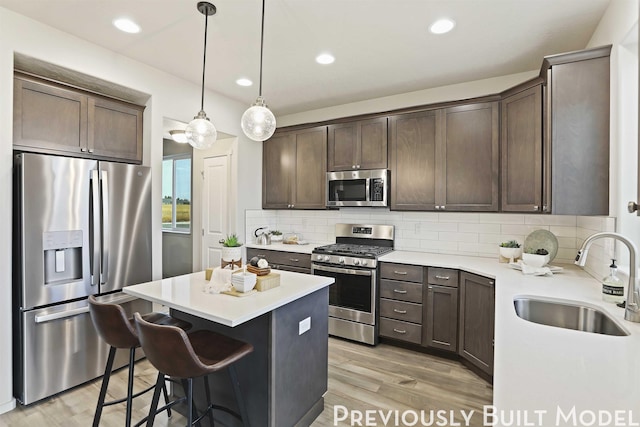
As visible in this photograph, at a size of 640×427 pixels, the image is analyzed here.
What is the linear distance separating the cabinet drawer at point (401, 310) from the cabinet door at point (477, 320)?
16.0 inches

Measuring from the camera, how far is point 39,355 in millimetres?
2359

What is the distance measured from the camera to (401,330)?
10.7 feet

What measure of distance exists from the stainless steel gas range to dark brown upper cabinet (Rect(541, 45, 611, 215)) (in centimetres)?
168

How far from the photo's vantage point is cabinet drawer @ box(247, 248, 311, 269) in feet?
12.7

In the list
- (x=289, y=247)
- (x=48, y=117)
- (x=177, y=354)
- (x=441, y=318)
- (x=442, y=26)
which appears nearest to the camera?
(x=177, y=354)

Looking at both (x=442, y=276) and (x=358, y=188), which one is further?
(x=358, y=188)

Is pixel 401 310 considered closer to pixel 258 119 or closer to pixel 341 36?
pixel 258 119

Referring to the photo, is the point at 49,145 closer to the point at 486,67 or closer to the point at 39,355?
the point at 39,355

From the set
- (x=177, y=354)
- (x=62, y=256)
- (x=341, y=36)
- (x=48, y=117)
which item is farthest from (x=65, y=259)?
(x=341, y=36)

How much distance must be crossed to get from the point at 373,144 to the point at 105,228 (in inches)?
110

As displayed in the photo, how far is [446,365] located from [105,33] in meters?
4.05

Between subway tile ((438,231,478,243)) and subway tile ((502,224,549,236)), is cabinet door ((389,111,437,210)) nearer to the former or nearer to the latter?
subway tile ((438,231,478,243))

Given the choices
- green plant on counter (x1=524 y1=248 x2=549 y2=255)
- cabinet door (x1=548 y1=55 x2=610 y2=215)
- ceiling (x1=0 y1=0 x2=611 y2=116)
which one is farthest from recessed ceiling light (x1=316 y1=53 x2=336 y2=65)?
green plant on counter (x1=524 y1=248 x2=549 y2=255)

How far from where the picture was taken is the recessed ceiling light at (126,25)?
2.40 metres
